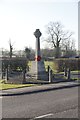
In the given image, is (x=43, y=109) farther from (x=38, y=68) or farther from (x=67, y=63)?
(x=67, y=63)

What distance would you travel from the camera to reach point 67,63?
128 ft

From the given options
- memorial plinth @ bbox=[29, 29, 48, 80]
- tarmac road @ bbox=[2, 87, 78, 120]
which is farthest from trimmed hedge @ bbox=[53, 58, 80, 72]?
tarmac road @ bbox=[2, 87, 78, 120]

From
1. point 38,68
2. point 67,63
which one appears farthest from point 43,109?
point 67,63

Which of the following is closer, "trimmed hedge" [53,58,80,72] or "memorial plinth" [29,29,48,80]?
"memorial plinth" [29,29,48,80]

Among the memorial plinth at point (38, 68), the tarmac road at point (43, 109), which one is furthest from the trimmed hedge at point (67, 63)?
the tarmac road at point (43, 109)

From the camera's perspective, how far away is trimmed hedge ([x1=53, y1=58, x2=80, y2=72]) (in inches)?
1534

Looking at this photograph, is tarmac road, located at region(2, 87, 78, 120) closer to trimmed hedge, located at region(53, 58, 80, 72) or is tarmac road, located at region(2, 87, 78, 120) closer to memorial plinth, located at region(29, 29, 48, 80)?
memorial plinth, located at region(29, 29, 48, 80)

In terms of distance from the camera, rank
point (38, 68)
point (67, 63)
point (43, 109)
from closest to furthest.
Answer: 1. point (43, 109)
2. point (38, 68)
3. point (67, 63)

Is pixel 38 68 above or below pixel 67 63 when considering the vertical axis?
below

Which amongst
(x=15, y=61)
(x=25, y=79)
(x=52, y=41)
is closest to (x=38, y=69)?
(x=25, y=79)

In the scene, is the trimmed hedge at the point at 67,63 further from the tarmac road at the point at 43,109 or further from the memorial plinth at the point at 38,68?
the tarmac road at the point at 43,109

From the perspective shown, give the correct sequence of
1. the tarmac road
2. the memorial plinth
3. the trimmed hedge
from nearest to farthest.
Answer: the tarmac road, the memorial plinth, the trimmed hedge

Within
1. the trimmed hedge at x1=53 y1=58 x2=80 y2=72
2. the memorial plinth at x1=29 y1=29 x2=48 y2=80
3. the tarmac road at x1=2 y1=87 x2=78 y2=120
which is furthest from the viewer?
the trimmed hedge at x1=53 y1=58 x2=80 y2=72

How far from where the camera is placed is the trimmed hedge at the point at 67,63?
38969mm
